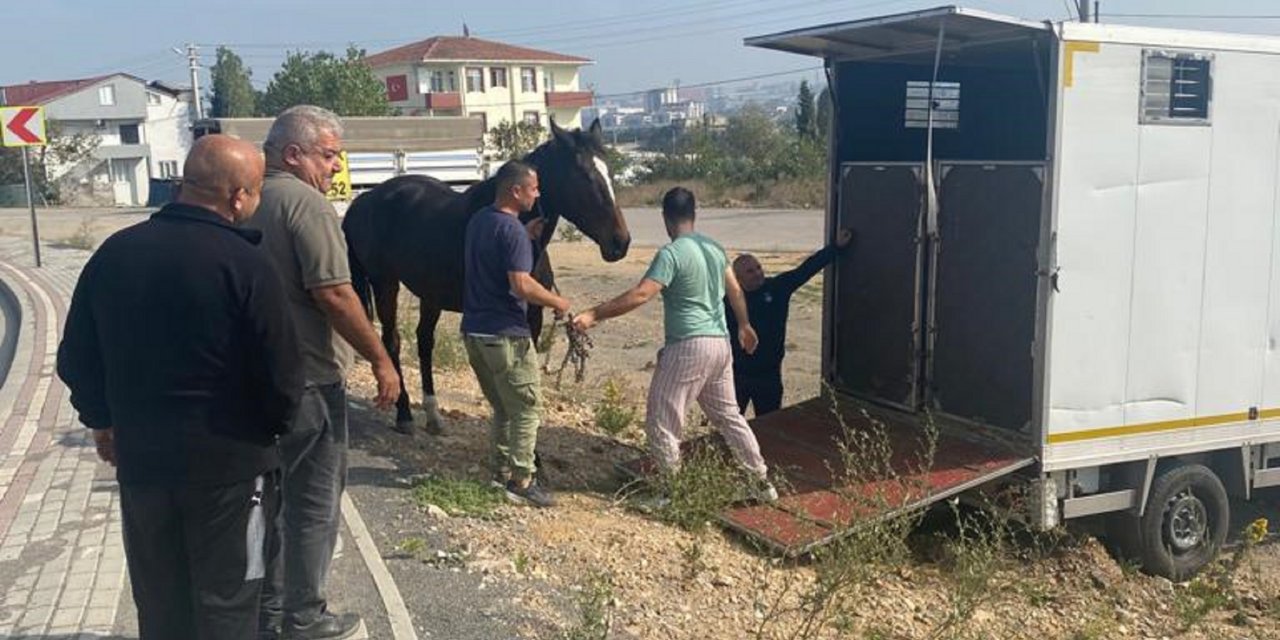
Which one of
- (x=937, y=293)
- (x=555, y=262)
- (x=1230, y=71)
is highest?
(x=1230, y=71)

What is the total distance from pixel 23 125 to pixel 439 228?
14192 mm

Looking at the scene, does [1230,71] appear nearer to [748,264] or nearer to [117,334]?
[748,264]

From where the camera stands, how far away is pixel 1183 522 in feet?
22.1

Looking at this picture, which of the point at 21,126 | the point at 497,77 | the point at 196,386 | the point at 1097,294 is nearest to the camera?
the point at 196,386

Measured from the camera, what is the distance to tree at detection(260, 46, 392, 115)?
55.7 meters

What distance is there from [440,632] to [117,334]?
192 centimetres

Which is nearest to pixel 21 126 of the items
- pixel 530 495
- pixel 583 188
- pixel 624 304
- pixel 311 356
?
pixel 583 188

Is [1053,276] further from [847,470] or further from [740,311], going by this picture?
[740,311]

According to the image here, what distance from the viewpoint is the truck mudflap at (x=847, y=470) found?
19.5ft

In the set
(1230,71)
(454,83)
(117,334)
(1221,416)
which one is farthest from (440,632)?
(454,83)

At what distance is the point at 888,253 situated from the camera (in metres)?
7.72

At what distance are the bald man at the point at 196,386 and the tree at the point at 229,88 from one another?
8920 cm

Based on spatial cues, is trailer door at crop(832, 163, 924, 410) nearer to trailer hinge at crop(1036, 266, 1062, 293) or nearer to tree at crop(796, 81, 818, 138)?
trailer hinge at crop(1036, 266, 1062, 293)

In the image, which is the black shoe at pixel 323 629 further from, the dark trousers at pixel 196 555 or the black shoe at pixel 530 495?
the black shoe at pixel 530 495
